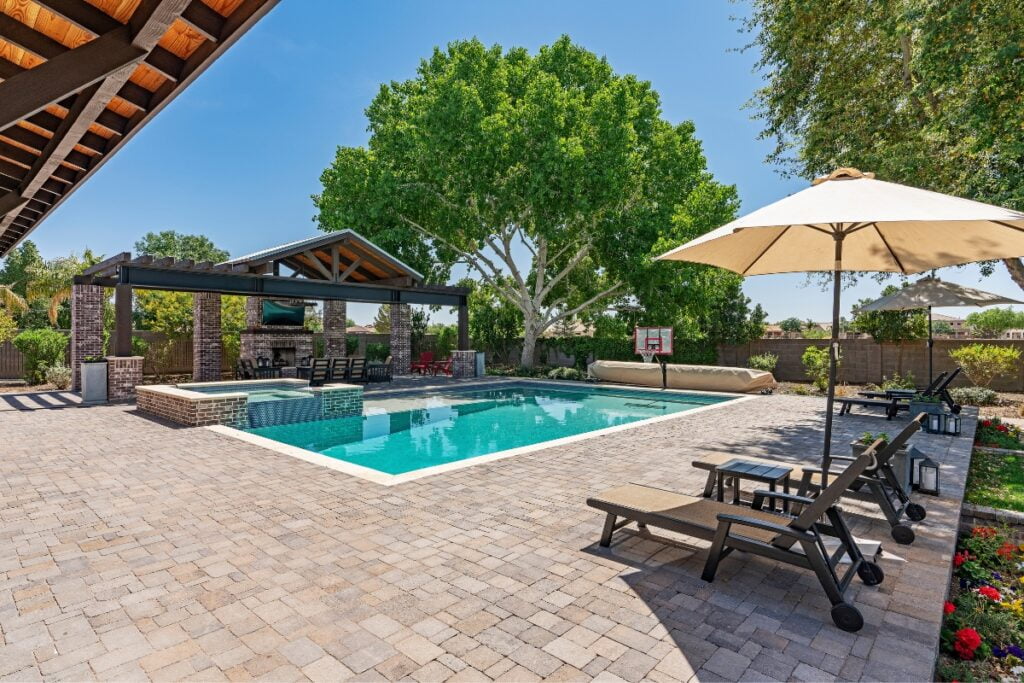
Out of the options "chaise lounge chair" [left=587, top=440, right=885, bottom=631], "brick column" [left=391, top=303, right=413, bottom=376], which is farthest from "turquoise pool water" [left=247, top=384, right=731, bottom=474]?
"brick column" [left=391, top=303, right=413, bottom=376]

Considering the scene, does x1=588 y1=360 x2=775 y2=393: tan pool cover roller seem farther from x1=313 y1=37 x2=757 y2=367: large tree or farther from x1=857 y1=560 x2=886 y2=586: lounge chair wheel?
x1=857 y1=560 x2=886 y2=586: lounge chair wheel

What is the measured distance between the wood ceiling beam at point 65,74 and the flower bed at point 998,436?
11944mm

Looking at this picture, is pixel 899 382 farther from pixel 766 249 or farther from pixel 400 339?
pixel 400 339

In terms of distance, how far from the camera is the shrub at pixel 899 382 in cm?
1467

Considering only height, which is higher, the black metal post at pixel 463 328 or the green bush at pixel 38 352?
the black metal post at pixel 463 328

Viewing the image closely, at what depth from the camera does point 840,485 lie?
315cm

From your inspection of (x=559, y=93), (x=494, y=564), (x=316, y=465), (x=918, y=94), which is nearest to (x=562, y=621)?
(x=494, y=564)

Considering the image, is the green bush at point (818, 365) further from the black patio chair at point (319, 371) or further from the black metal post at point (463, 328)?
the black patio chair at point (319, 371)

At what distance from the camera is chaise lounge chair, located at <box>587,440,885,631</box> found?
3.14 meters

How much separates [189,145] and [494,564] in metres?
29.7

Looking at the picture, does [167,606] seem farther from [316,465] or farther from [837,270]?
[837,270]

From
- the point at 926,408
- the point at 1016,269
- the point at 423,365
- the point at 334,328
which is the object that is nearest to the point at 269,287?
the point at 334,328

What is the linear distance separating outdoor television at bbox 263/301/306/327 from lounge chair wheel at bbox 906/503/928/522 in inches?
780

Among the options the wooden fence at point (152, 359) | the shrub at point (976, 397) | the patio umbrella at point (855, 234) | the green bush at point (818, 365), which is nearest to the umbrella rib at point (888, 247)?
the patio umbrella at point (855, 234)
